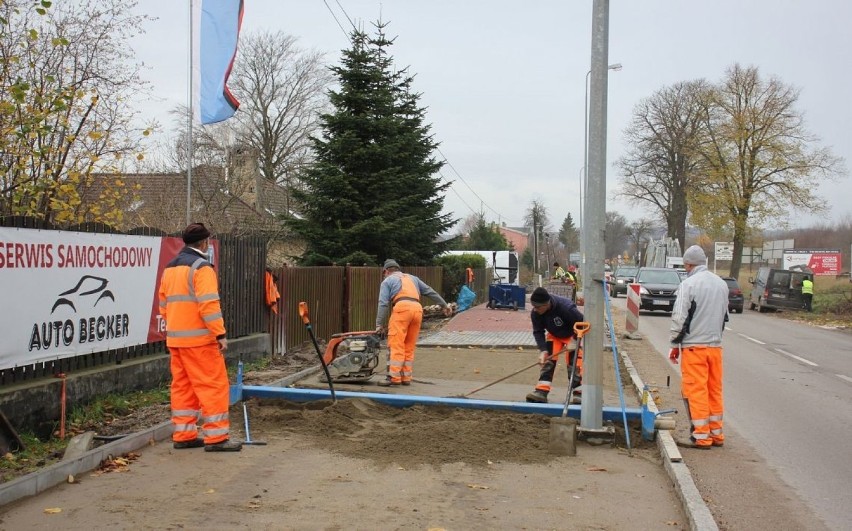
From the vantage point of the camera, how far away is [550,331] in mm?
9148

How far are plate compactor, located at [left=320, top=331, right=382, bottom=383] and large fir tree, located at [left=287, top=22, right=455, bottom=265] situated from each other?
10.7 meters

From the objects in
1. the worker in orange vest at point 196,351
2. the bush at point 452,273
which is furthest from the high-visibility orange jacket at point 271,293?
the bush at point 452,273

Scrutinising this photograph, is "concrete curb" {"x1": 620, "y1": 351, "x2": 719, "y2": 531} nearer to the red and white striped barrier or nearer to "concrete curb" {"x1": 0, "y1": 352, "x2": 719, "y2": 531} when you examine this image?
"concrete curb" {"x1": 0, "y1": 352, "x2": 719, "y2": 531}

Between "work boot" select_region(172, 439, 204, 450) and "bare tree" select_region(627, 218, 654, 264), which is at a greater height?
"bare tree" select_region(627, 218, 654, 264)

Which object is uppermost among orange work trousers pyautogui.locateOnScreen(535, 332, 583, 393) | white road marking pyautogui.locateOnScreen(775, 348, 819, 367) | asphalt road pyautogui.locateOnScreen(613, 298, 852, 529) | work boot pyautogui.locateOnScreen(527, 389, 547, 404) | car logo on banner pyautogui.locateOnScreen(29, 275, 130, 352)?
car logo on banner pyautogui.locateOnScreen(29, 275, 130, 352)

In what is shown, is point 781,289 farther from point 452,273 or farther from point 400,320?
point 400,320

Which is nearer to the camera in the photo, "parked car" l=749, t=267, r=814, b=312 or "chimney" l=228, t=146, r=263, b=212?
"chimney" l=228, t=146, r=263, b=212

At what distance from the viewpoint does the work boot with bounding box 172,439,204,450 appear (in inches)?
264

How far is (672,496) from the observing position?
5879 mm

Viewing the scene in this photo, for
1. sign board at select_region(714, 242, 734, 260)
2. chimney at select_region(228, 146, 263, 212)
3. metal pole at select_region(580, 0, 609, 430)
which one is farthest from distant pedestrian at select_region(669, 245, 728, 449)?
sign board at select_region(714, 242, 734, 260)

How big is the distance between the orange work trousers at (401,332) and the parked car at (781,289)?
28.0 m

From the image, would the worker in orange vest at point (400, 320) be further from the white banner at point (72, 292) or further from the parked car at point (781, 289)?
the parked car at point (781, 289)

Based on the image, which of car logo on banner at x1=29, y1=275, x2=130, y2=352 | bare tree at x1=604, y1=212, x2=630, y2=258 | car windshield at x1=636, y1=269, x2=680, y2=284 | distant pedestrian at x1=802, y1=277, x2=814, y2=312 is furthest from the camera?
bare tree at x1=604, y1=212, x2=630, y2=258

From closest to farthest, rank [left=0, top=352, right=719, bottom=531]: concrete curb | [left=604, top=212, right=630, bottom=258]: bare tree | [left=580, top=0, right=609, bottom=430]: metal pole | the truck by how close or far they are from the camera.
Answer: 1. [left=0, top=352, right=719, bottom=531]: concrete curb
2. [left=580, top=0, right=609, bottom=430]: metal pole
3. the truck
4. [left=604, top=212, right=630, bottom=258]: bare tree
